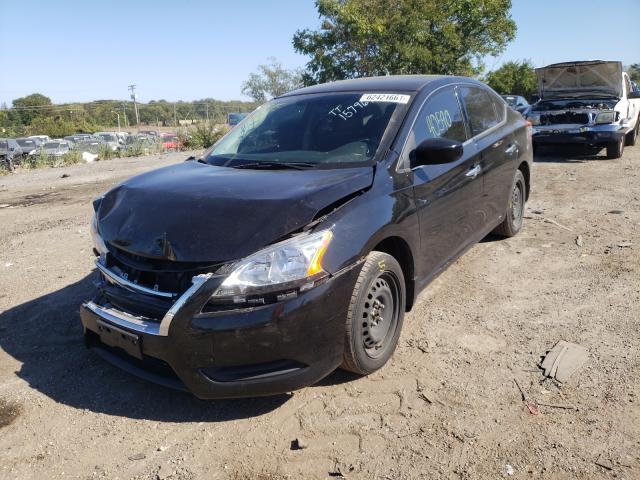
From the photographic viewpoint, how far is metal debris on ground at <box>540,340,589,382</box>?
3.08m

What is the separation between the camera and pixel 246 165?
359 centimetres

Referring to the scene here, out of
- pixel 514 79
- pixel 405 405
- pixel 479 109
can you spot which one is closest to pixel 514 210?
pixel 479 109

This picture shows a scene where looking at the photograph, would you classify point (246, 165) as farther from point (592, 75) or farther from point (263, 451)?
point (592, 75)

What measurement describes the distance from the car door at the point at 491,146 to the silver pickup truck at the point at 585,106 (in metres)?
6.19

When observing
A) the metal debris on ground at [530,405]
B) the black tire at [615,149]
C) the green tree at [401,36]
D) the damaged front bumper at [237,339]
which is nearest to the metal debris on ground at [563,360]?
the metal debris on ground at [530,405]

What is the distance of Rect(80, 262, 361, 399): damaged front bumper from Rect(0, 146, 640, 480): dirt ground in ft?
0.94

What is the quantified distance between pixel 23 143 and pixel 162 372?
95.0ft

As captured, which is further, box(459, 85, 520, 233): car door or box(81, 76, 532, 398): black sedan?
box(459, 85, 520, 233): car door

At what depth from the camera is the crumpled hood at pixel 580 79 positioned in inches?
441

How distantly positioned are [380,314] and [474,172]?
5.68ft

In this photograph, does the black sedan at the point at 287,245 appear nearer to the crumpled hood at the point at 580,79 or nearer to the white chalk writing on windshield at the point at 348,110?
the white chalk writing on windshield at the point at 348,110

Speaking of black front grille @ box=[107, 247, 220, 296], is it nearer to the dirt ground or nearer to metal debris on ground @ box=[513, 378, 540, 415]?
the dirt ground

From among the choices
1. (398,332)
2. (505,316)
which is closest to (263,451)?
(398,332)

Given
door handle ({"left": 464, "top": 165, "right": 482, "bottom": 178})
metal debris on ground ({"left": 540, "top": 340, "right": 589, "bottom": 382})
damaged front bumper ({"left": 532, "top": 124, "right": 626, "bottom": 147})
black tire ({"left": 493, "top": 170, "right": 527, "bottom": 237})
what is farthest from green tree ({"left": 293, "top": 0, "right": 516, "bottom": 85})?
metal debris on ground ({"left": 540, "top": 340, "right": 589, "bottom": 382})
